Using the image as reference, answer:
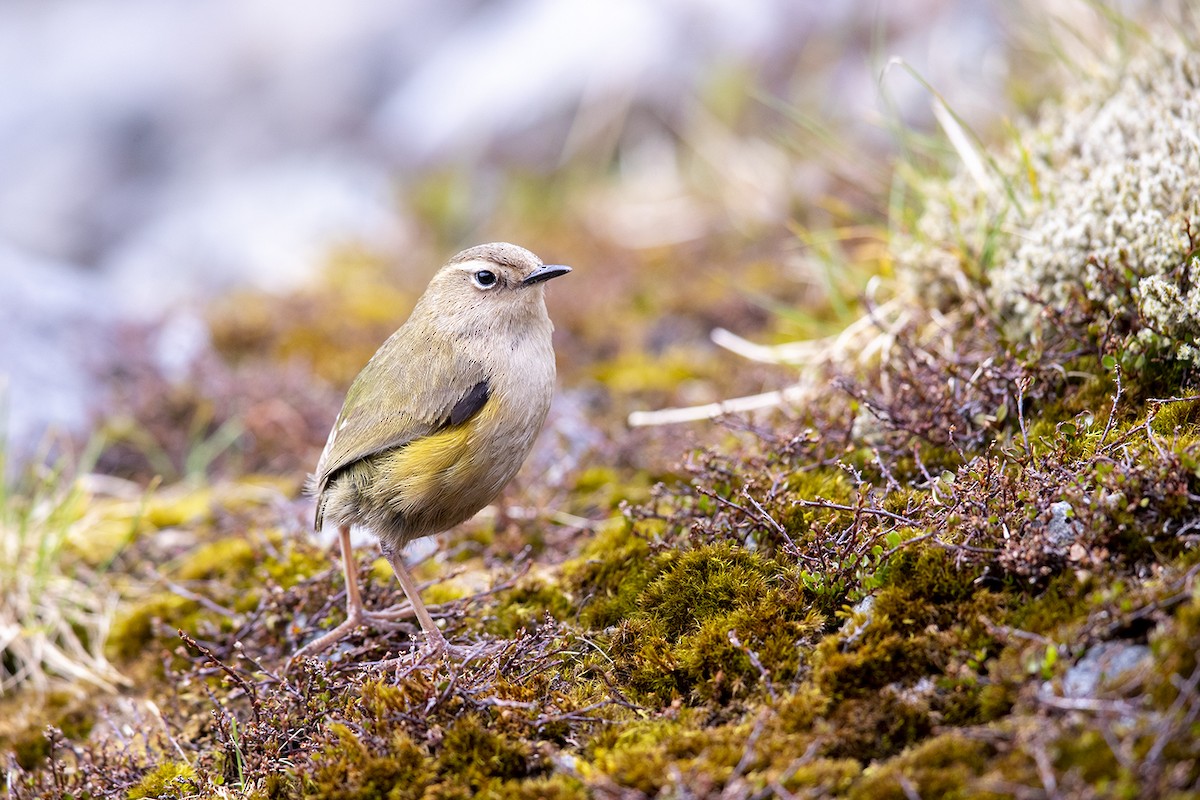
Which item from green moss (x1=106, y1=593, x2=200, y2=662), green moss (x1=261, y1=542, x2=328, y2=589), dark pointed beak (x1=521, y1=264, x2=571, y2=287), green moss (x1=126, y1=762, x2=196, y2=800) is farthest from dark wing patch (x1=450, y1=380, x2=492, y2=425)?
green moss (x1=106, y1=593, x2=200, y2=662)

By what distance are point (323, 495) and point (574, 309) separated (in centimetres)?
499

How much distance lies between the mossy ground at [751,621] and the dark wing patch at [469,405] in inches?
37.6

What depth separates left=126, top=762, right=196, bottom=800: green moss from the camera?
4.72 meters

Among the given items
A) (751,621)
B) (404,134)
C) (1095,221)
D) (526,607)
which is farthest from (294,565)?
(404,134)

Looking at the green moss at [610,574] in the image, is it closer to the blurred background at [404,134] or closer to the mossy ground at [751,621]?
the mossy ground at [751,621]

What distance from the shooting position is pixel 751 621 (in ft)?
14.8

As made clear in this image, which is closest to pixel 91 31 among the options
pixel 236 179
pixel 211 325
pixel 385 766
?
pixel 236 179

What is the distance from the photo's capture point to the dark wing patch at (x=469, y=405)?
5.34 meters

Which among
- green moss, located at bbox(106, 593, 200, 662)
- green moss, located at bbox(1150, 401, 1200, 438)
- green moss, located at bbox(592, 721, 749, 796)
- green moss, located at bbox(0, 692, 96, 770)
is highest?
green moss, located at bbox(1150, 401, 1200, 438)

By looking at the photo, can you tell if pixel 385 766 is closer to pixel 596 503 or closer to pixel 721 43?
pixel 596 503

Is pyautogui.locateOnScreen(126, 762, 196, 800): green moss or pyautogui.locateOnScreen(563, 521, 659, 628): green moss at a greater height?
pyautogui.locateOnScreen(563, 521, 659, 628): green moss

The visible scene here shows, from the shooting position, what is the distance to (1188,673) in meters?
3.30

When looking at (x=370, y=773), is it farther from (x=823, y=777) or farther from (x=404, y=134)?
(x=404, y=134)

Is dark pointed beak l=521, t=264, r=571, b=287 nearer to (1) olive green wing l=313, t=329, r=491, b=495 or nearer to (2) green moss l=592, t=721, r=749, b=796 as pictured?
(1) olive green wing l=313, t=329, r=491, b=495
